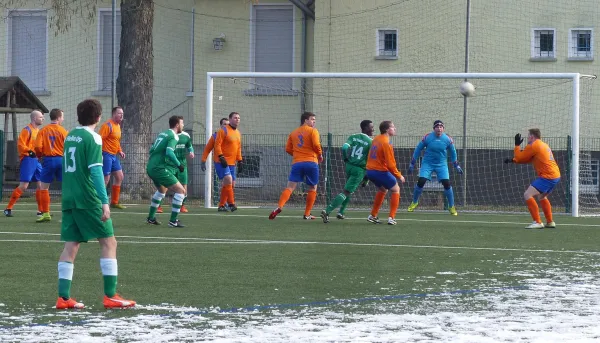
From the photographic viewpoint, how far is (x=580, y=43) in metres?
28.8

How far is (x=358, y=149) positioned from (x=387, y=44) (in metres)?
10.2

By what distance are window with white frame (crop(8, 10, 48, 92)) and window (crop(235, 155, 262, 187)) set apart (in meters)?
7.74

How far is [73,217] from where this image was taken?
9.39 metres

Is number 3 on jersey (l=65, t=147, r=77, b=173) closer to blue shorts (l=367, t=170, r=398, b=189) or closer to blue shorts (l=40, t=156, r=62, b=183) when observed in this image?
blue shorts (l=40, t=156, r=62, b=183)

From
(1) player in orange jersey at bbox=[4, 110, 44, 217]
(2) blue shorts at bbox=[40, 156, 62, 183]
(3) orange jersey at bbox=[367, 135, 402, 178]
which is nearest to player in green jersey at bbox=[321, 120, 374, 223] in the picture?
(3) orange jersey at bbox=[367, 135, 402, 178]

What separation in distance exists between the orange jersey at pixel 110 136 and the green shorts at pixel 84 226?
13096 mm

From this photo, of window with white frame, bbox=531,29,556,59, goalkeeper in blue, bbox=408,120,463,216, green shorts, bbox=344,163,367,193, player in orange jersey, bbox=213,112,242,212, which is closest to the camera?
green shorts, bbox=344,163,367,193

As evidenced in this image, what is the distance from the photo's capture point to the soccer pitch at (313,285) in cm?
827

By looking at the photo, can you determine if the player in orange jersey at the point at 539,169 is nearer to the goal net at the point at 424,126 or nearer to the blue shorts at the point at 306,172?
the blue shorts at the point at 306,172

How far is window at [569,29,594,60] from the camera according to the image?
1131 inches

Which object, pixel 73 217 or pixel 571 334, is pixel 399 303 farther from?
pixel 73 217

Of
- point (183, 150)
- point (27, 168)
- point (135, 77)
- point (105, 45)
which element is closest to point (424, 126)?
Result: point (135, 77)

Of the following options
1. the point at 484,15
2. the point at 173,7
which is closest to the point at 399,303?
the point at 484,15

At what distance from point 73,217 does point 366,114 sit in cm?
1959
